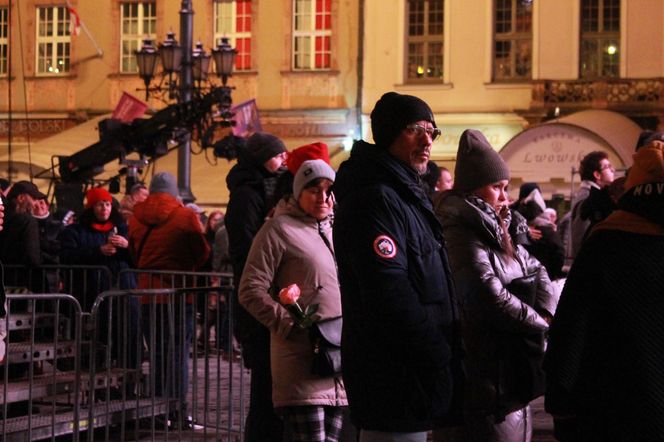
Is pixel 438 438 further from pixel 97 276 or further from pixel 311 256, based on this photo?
pixel 97 276

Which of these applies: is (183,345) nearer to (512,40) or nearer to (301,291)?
(301,291)

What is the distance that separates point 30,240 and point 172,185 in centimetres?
129

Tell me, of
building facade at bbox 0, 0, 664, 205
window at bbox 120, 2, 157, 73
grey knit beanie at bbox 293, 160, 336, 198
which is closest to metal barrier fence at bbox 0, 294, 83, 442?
grey knit beanie at bbox 293, 160, 336, 198

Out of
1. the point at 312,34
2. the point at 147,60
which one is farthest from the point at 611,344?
the point at 312,34

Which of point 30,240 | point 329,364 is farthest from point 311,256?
point 30,240

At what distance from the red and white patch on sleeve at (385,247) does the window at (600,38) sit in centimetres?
2702

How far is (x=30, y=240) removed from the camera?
11.4 metres

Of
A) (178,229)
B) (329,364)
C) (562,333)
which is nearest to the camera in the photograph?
(562,333)

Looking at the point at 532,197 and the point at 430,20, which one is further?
the point at 430,20

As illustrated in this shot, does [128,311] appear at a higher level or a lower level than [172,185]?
lower

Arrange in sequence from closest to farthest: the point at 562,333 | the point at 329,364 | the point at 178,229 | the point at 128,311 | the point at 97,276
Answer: the point at 562,333
the point at 329,364
the point at 128,311
the point at 178,229
the point at 97,276

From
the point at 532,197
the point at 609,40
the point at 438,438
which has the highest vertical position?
the point at 609,40

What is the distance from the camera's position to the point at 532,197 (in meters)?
12.2

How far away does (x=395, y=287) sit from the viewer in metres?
5.12
